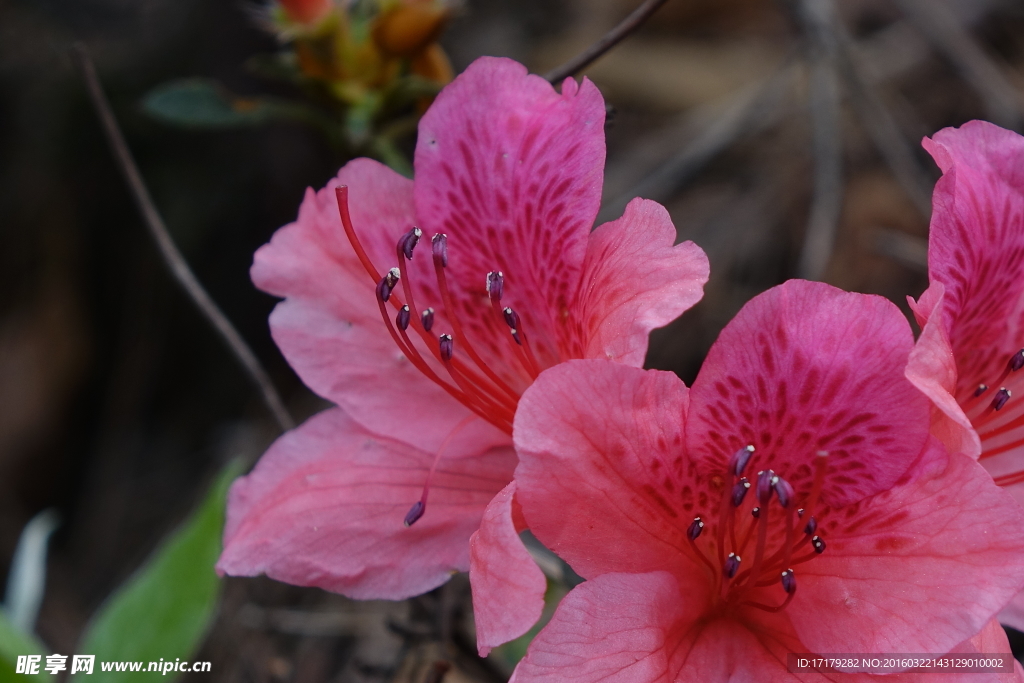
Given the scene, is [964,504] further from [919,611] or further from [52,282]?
[52,282]

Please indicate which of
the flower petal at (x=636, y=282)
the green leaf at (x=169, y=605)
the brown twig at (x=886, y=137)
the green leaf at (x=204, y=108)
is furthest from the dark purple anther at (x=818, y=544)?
the brown twig at (x=886, y=137)

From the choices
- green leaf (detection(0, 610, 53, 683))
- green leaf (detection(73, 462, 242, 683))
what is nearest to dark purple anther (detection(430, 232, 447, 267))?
green leaf (detection(73, 462, 242, 683))

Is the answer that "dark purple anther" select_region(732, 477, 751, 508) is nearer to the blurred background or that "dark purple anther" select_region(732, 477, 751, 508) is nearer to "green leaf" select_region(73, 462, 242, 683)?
"green leaf" select_region(73, 462, 242, 683)

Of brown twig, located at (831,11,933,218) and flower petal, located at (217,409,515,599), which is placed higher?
brown twig, located at (831,11,933,218)

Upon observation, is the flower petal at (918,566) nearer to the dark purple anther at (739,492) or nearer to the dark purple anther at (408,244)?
the dark purple anther at (739,492)

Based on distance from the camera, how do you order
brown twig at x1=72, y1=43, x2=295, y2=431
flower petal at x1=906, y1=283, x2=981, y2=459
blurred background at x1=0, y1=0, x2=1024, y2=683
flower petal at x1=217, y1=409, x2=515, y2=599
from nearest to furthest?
1. flower petal at x1=906, y1=283, x2=981, y2=459
2. flower petal at x1=217, y1=409, x2=515, y2=599
3. brown twig at x1=72, y1=43, x2=295, y2=431
4. blurred background at x1=0, y1=0, x2=1024, y2=683

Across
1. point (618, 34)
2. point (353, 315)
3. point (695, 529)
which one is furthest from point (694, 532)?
point (618, 34)
